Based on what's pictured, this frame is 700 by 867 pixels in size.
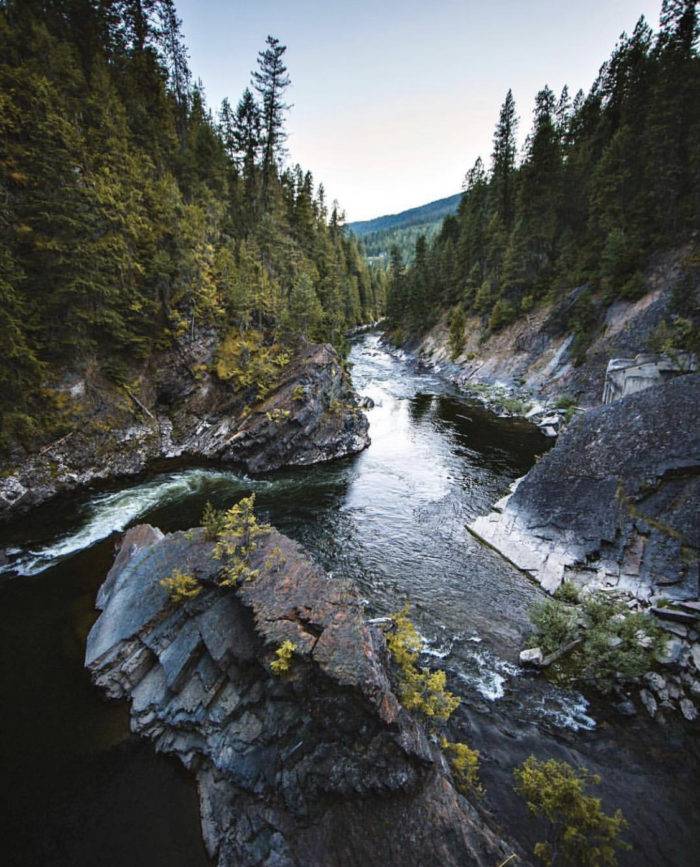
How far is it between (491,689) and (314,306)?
30208 mm

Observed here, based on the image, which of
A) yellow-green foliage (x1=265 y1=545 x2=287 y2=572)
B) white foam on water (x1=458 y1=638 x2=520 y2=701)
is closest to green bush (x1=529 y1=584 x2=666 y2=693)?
white foam on water (x1=458 y1=638 x2=520 y2=701)

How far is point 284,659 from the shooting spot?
6.75 meters

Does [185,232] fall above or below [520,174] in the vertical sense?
below

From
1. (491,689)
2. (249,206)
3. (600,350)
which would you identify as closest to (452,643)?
(491,689)

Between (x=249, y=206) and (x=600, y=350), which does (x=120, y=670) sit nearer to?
(x=600, y=350)

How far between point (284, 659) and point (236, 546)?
397cm

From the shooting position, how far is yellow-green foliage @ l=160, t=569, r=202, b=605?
9328 mm

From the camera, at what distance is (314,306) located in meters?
32.8

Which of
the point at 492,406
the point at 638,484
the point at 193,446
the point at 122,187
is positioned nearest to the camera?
the point at 638,484

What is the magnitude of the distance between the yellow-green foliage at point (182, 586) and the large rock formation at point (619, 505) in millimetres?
11667

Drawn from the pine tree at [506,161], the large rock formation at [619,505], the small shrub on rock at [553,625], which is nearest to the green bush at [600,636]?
the small shrub on rock at [553,625]

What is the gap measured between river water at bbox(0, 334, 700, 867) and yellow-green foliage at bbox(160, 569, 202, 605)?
2.66 metres

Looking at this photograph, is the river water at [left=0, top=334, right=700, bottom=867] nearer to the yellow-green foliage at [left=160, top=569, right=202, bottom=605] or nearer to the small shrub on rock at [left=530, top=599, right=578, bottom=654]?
the small shrub on rock at [left=530, top=599, right=578, bottom=654]

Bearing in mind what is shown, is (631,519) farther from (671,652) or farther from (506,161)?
(506,161)
